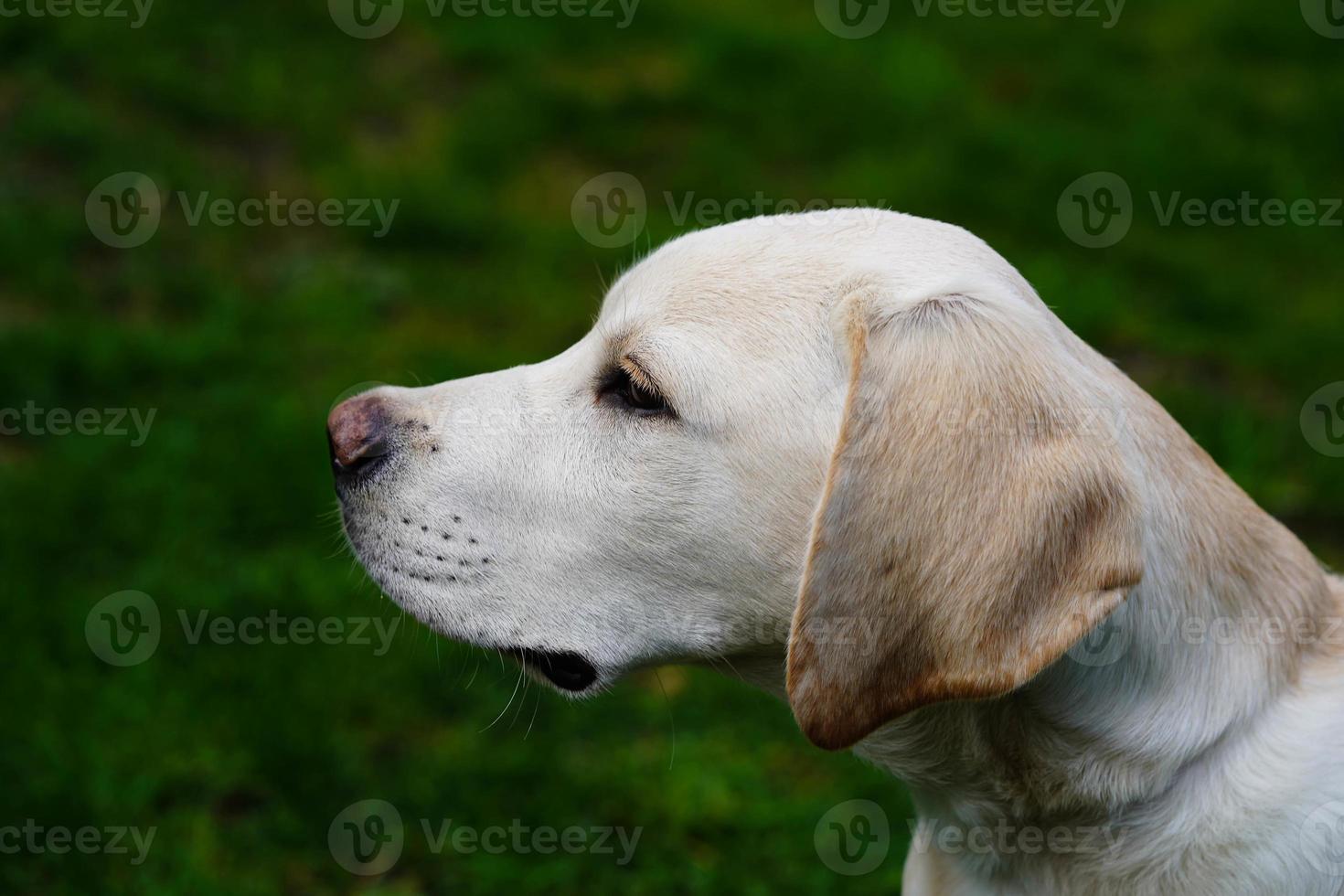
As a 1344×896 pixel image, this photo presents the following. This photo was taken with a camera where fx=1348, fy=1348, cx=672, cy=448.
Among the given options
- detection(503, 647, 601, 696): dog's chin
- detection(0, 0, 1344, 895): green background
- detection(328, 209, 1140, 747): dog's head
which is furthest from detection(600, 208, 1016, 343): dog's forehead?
detection(0, 0, 1344, 895): green background

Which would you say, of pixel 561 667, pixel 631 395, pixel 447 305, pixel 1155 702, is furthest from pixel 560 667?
pixel 447 305

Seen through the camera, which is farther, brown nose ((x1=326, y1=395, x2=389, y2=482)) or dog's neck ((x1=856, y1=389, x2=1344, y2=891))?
brown nose ((x1=326, y1=395, x2=389, y2=482))

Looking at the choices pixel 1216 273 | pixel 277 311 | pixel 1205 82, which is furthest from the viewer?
pixel 1205 82

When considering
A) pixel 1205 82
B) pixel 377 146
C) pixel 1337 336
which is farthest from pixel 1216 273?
pixel 377 146

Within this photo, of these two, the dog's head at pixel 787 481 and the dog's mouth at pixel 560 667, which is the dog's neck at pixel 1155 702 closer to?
the dog's head at pixel 787 481

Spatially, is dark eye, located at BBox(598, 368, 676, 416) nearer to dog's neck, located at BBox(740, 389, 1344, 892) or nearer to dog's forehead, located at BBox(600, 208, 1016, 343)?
dog's forehead, located at BBox(600, 208, 1016, 343)

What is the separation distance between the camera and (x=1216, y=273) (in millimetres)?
7402

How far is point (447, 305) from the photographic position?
279 inches

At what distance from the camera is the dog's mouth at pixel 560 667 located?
9.80 ft

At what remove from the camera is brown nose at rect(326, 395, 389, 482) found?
307 cm

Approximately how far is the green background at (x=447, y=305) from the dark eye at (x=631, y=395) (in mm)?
1717

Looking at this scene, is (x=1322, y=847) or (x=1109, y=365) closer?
(x=1322, y=847)

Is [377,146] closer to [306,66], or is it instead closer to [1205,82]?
[306,66]

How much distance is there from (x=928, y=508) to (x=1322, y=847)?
1058mm
